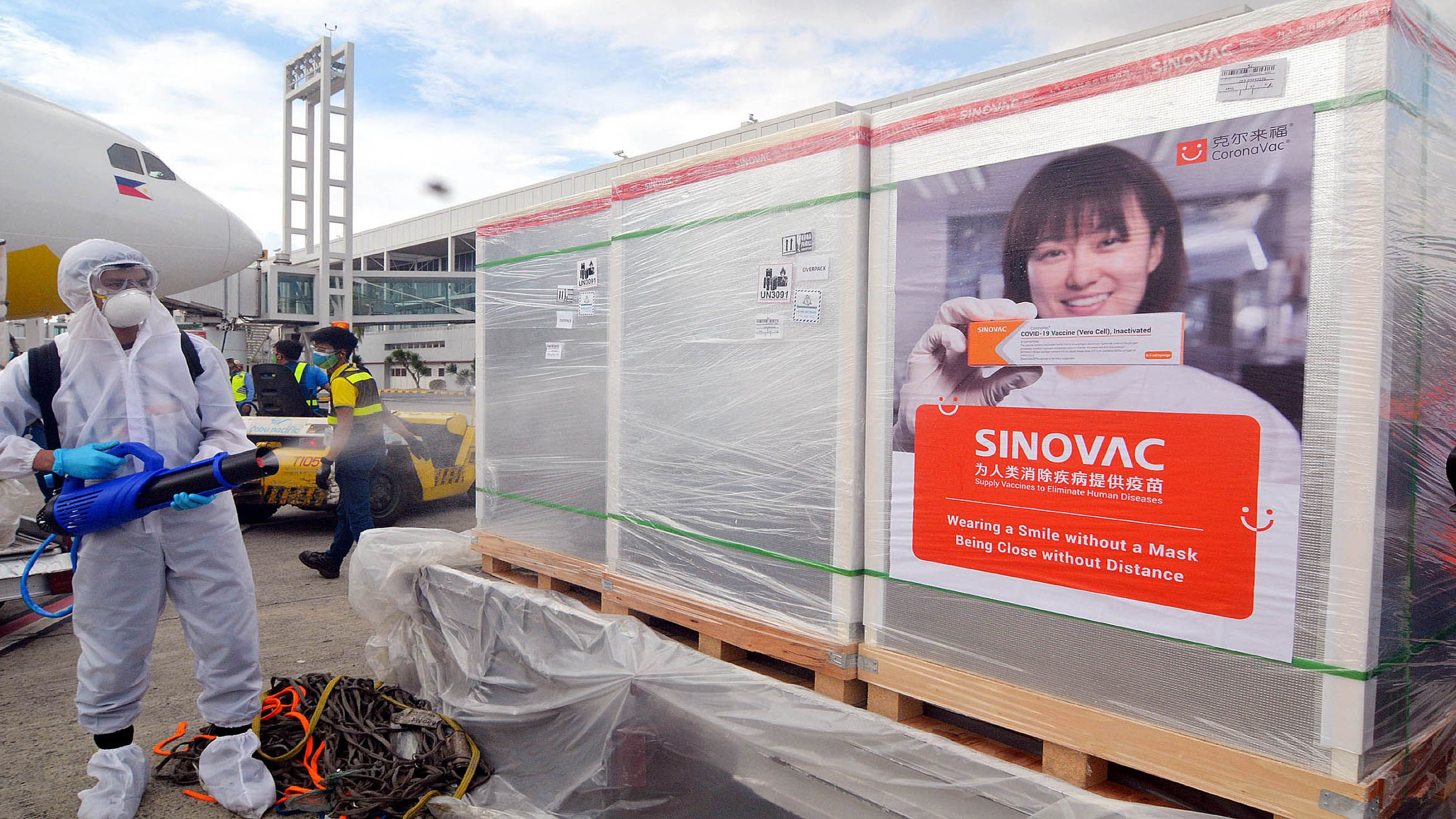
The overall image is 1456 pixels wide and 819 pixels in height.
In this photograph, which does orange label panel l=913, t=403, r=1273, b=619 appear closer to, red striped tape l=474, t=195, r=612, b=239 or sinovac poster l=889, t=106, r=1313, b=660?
sinovac poster l=889, t=106, r=1313, b=660

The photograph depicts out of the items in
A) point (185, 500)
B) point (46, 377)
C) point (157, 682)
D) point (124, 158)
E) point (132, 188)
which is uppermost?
point (124, 158)

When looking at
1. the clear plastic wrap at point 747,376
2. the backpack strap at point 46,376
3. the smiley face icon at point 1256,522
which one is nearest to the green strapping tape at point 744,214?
the clear plastic wrap at point 747,376

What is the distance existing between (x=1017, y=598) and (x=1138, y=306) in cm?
75

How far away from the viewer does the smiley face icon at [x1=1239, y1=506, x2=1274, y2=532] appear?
5.56ft

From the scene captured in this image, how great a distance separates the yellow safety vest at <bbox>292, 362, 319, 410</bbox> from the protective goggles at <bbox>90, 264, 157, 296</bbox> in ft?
15.8

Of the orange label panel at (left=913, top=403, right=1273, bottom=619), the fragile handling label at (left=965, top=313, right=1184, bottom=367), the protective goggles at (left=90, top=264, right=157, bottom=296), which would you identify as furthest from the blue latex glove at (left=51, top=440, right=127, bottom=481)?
the fragile handling label at (left=965, top=313, right=1184, bottom=367)

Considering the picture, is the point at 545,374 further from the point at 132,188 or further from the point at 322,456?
the point at 132,188

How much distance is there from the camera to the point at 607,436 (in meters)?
3.24

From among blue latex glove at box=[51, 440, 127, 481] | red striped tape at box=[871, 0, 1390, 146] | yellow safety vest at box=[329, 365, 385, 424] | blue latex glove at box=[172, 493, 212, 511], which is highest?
red striped tape at box=[871, 0, 1390, 146]

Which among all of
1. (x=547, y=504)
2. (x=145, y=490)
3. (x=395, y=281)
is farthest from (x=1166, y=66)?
(x=395, y=281)

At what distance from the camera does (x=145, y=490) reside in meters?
2.72

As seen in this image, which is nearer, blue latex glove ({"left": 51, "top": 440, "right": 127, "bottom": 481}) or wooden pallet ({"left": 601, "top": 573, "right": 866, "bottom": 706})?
wooden pallet ({"left": 601, "top": 573, "right": 866, "bottom": 706})

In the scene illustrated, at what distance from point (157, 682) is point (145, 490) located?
6.18 feet

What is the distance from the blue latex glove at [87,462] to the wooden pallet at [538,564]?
1.50 meters
